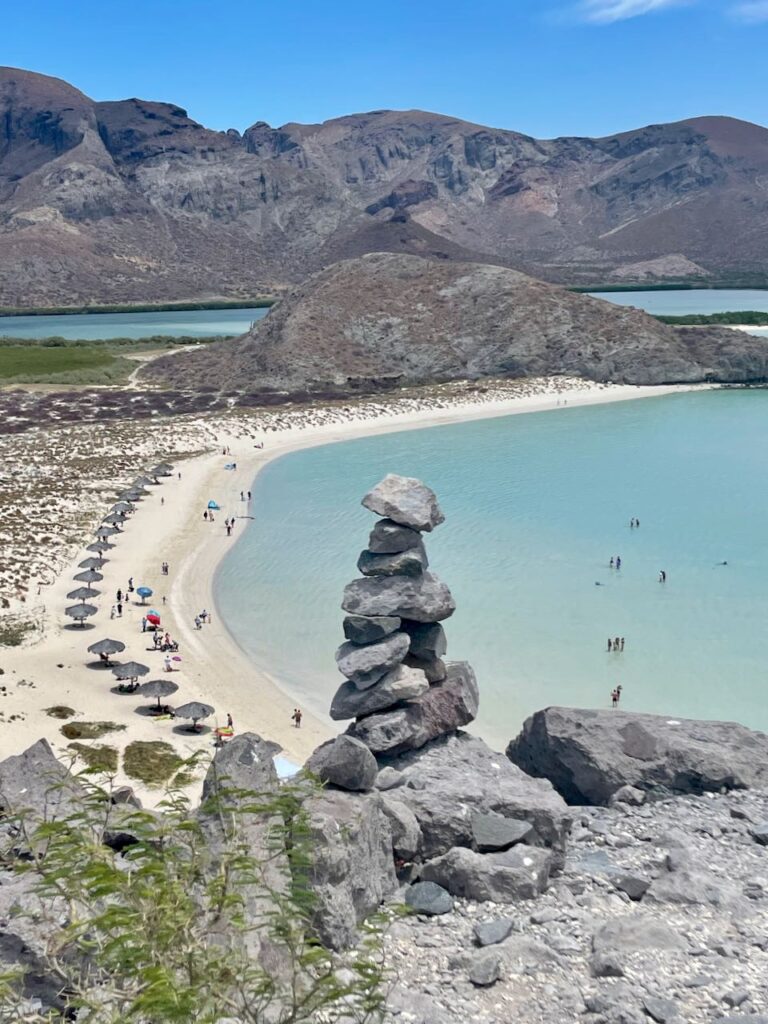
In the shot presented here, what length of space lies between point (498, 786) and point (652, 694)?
11.5 metres

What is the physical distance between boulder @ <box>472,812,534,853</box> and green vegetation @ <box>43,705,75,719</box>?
42.3 ft

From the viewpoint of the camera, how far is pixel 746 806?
46.5 ft

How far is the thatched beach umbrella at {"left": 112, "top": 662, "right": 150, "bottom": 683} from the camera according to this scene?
24.1m

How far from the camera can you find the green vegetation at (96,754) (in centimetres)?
1975

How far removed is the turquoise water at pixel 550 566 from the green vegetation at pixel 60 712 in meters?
5.49

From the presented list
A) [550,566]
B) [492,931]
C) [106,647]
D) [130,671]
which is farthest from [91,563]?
[492,931]

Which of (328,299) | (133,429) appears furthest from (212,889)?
(328,299)

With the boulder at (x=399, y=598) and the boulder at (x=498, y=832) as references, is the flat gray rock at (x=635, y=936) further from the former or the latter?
the boulder at (x=399, y=598)

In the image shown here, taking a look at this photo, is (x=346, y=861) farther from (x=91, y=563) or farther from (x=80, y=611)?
(x=91, y=563)

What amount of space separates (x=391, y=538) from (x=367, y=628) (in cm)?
158

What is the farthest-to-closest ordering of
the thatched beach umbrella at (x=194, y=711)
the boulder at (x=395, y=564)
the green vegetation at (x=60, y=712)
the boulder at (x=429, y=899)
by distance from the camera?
the green vegetation at (x=60, y=712)
the thatched beach umbrella at (x=194, y=711)
the boulder at (x=395, y=564)
the boulder at (x=429, y=899)

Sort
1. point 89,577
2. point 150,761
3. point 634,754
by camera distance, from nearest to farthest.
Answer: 1. point 634,754
2. point 150,761
3. point 89,577

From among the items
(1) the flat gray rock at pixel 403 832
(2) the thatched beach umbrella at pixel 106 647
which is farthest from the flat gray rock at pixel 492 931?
(2) the thatched beach umbrella at pixel 106 647

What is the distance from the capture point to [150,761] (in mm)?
20141
